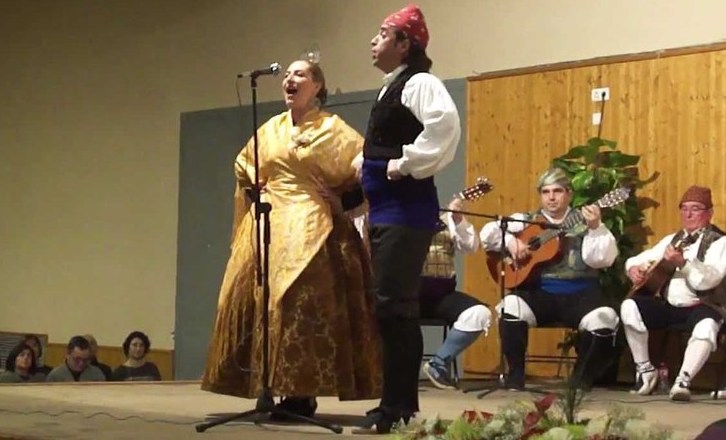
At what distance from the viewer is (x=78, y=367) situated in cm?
729

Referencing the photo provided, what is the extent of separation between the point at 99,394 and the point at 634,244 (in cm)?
305

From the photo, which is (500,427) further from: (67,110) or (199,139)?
(67,110)

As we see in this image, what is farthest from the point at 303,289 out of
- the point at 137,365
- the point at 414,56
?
the point at 137,365

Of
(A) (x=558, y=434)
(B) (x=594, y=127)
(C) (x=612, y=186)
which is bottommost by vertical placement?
(A) (x=558, y=434)

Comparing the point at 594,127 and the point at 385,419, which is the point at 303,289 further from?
the point at 594,127

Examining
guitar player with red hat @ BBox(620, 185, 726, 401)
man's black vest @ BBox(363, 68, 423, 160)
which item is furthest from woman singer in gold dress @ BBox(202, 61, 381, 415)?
guitar player with red hat @ BBox(620, 185, 726, 401)

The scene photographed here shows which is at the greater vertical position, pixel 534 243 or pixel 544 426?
pixel 534 243

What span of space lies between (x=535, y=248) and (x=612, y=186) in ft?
2.34

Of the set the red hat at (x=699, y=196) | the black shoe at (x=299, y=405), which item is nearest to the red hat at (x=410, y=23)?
the black shoe at (x=299, y=405)

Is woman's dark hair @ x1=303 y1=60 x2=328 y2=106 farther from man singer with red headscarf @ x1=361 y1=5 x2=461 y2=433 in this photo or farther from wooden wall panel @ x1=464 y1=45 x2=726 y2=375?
wooden wall panel @ x1=464 y1=45 x2=726 y2=375

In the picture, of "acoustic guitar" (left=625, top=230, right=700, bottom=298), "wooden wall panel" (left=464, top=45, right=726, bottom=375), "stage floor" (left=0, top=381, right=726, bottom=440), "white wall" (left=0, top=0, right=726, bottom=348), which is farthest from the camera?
"white wall" (left=0, top=0, right=726, bottom=348)

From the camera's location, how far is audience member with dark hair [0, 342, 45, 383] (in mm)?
7551

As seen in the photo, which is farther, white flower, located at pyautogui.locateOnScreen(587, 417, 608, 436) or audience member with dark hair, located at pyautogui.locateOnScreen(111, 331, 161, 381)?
audience member with dark hair, located at pyautogui.locateOnScreen(111, 331, 161, 381)

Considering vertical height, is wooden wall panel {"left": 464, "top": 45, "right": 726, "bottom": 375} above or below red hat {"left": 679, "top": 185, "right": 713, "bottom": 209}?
above
